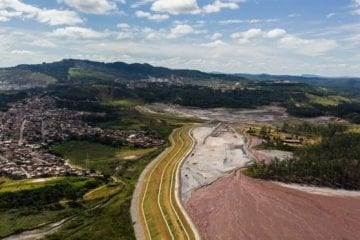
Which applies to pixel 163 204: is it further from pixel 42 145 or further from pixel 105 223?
pixel 42 145

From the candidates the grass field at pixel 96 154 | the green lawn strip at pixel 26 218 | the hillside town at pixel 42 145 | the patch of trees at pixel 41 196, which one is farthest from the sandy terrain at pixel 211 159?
the green lawn strip at pixel 26 218

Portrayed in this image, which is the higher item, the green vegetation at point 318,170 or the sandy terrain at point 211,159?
the green vegetation at point 318,170

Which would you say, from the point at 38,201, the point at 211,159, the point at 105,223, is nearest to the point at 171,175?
the point at 211,159

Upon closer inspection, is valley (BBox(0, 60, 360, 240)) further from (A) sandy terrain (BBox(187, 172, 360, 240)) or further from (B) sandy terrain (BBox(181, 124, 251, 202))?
(B) sandy terrain (BBox(181, 124, 251, 202))

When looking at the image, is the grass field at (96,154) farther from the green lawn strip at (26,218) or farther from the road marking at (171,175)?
the green lawn strip at (26,218)

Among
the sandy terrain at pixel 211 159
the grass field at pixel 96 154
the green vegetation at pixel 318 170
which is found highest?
the green vegetation at pixel 318 170
